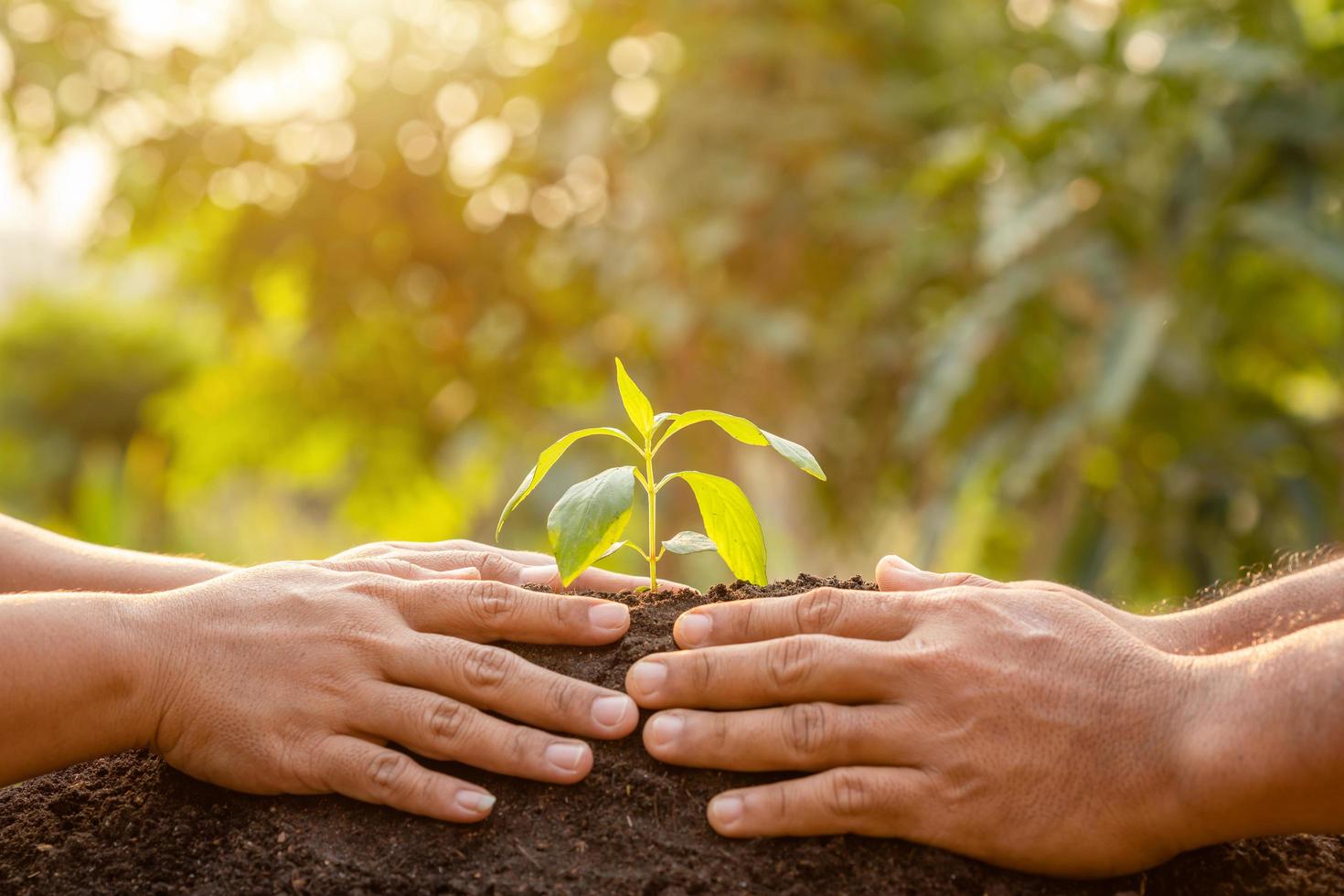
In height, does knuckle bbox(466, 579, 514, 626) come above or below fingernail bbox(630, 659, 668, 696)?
above

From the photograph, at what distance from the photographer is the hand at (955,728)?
1104mm

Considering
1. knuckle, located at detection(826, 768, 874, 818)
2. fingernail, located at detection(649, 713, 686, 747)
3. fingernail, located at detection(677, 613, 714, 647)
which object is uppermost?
fingernail, located at detection(677, 613, 714, 647)

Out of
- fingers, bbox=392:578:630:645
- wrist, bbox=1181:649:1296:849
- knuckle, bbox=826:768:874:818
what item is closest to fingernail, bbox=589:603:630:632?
fingers, bbox=392:578:630:645

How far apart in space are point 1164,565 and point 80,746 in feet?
12.4

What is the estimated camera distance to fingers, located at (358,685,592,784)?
1.19 m

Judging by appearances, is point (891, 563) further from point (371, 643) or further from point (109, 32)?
point (109, 32)

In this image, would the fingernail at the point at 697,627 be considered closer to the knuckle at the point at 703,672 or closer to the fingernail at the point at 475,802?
the knuckle at the point at 703,672

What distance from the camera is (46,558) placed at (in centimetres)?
165

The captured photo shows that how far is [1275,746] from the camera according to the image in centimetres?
104

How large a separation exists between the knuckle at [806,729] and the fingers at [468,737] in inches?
9.2

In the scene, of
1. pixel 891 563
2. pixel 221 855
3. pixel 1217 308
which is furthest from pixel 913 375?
pixel 221 855

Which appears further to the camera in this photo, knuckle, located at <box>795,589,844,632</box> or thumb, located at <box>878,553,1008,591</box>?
thumb, located at <box>878,553,1008,591</box>

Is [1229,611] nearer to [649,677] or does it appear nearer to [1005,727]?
[1005,727]

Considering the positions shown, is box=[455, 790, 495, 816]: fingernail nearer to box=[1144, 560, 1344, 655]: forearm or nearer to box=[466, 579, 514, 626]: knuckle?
box=[466, 579, 514, 626]: knuckle
